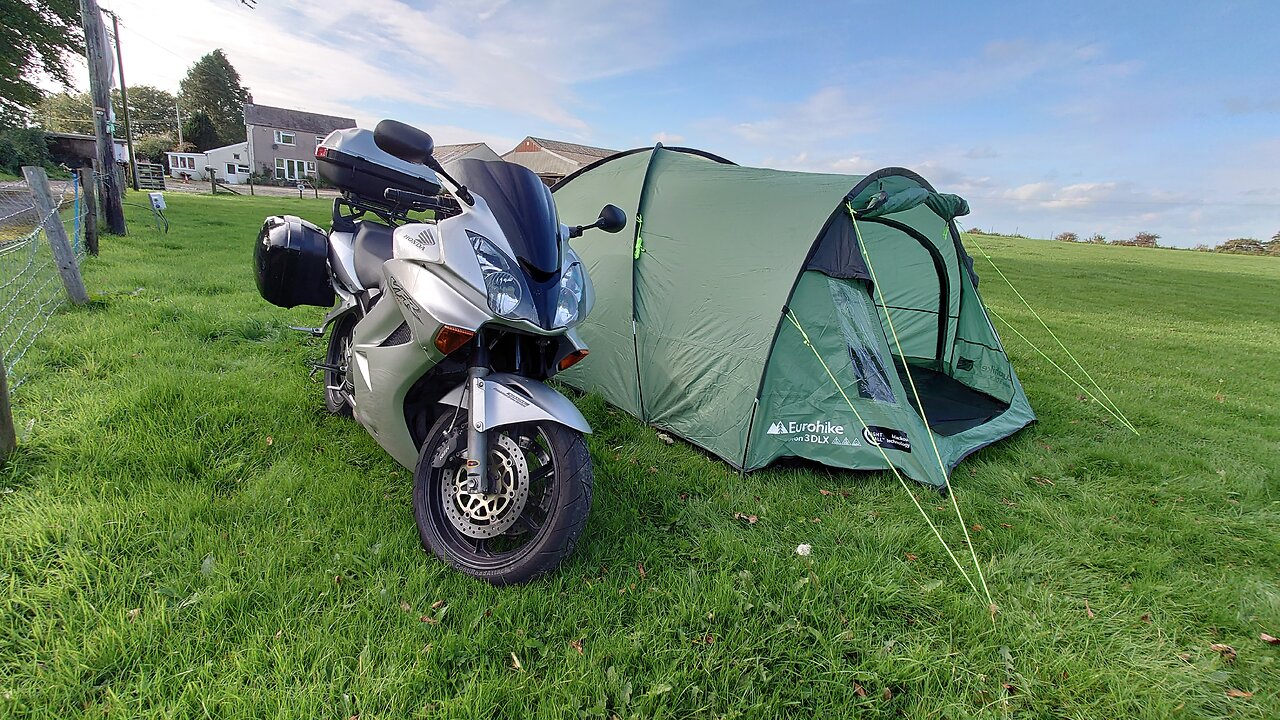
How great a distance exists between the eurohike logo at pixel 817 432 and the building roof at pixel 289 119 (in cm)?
4713

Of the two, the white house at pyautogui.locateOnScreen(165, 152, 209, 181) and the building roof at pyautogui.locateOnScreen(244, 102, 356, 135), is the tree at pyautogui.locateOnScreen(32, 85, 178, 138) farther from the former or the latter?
the building roof at pyautogui.locateOnScreen(244, 102, 356, 135)

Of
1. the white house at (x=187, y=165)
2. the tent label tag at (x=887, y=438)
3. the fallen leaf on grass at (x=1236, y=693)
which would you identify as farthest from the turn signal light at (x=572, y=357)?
the white house at (x=187, y=165)

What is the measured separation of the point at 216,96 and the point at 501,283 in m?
69.4

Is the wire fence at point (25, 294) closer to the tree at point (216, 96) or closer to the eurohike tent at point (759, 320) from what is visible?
the eurohike tent at point (759, 320)

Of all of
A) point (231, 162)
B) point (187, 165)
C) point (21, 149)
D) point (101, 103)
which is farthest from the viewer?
point (231, 162)

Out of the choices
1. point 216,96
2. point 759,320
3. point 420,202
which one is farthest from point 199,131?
point 759,320

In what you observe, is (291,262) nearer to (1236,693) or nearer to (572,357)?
(572,357)

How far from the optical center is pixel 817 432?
3.27 m

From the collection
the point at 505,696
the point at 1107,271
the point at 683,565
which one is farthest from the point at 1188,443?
the point at 1107,271

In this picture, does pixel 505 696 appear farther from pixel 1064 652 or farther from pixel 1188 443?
pixel 1188 443

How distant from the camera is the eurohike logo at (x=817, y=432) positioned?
3.25 meters

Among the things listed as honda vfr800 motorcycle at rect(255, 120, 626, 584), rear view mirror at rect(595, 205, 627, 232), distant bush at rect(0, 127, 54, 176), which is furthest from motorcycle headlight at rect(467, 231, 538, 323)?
distant bush at rect(0, 127, 54, 176)

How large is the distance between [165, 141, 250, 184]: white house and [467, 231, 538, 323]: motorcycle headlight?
1953 inches

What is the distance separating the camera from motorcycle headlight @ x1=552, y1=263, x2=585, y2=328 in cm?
209
